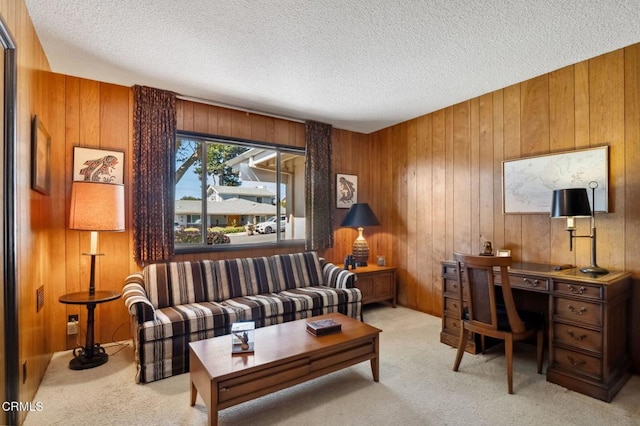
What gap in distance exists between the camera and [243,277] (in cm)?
345

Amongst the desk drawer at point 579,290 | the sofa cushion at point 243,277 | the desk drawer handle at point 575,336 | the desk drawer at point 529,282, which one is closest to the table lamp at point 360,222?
the sofa cushion at point 243,277

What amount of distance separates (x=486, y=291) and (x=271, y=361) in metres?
1.68

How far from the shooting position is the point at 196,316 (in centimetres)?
268

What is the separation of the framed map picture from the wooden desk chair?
1038 millimetres

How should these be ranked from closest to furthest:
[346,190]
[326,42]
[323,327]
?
[323,327], [326,42], [346,190]

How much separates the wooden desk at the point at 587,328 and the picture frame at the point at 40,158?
377 centimetres

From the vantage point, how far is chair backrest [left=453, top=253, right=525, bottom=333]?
236 cm

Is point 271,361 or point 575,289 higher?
point 575,289

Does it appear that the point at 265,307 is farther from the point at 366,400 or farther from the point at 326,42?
the point at 326,42

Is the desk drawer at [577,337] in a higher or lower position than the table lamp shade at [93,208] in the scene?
lower

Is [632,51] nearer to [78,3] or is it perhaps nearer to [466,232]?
[466,232]

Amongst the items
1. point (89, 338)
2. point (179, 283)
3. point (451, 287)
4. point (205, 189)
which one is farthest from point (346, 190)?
point (89, 338)

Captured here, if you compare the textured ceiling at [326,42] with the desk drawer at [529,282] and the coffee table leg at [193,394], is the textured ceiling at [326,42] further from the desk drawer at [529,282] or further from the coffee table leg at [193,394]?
the coffee table leg at [193,394]

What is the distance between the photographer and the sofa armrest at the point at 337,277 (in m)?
3.63
